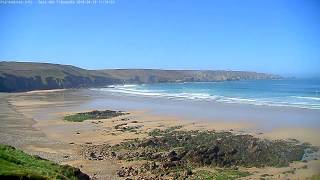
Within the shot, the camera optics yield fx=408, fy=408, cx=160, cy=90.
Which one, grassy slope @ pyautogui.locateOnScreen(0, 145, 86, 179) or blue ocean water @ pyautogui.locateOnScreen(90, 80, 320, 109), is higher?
grassy slope @ pyautogui.locateOnScreen(0, 145, 86, 179)

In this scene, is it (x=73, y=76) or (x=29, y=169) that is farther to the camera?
(x=73, y=76)

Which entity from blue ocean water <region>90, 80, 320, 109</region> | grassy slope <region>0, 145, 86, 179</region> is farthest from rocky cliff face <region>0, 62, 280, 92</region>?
grassy slope <region>0, 145, 86, 179</region>

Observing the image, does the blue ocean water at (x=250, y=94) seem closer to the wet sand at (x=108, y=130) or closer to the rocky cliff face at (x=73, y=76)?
the wet sand at (x=108, y=130)

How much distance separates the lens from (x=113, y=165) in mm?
18797

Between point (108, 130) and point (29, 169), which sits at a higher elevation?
point (29, 169)

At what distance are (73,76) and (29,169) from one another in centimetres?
10059

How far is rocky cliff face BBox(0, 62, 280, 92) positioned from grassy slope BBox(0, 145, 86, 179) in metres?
73.6

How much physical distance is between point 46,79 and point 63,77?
24.9 feet

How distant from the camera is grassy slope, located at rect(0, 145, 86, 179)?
9.26 m

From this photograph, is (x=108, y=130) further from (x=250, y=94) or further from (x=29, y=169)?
(x=250, y=94)

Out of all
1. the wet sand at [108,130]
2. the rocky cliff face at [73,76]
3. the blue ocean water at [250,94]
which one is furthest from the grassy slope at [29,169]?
the rocky cliff face at [73,76]

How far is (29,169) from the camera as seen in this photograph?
10656 millimetres

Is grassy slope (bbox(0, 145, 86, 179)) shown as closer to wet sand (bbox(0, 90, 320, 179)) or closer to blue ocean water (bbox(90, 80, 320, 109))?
wet sand (bbox(0, 90, 320, 179))

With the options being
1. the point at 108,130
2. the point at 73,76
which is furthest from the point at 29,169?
the point at 73,76
